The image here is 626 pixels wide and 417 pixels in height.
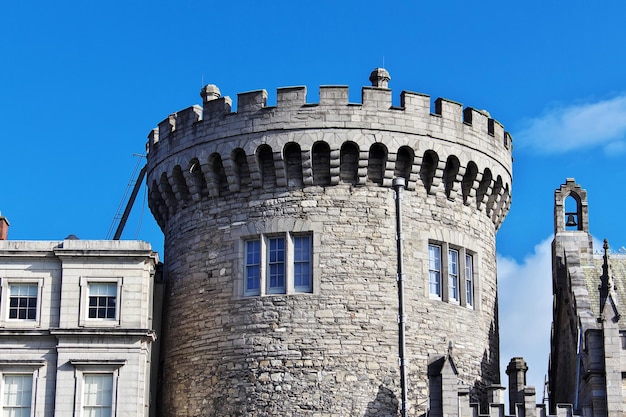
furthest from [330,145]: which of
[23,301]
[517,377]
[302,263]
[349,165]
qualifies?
[23,301]

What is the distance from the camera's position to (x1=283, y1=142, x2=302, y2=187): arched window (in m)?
35.0

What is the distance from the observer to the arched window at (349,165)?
1377 inches

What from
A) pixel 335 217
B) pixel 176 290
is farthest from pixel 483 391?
pixel 176 290

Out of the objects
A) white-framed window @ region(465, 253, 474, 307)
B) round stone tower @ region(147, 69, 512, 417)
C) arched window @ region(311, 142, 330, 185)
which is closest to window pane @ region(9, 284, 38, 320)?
round stone tower @ region(147, 69, 512, 417)

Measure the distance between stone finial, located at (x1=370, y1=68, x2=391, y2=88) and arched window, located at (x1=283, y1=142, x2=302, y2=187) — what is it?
3.50 meters

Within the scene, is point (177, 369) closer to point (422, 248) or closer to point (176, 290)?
point (176, 290)

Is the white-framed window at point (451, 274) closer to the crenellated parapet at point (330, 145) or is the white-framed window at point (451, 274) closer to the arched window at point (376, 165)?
the crenellated parapet at point (330, 145)

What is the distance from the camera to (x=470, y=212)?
36969 mm

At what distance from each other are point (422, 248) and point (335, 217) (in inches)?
102

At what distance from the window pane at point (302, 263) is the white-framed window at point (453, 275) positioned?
408cm

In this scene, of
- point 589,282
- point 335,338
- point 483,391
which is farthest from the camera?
point 589,282

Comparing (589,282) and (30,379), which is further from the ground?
(589,282)

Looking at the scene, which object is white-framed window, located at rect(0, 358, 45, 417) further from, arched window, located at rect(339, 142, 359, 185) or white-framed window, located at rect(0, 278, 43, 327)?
Answer: arched window, located at rect(339, 142, 359, 185)

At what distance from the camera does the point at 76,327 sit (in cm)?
3488
